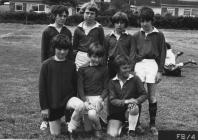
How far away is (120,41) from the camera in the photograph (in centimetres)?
606

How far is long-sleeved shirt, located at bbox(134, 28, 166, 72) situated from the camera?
6020mm

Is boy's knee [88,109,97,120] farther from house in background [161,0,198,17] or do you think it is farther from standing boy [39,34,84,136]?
house in background [161,0,198,17]

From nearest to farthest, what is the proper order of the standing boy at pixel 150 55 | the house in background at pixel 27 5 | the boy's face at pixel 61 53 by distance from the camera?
the boy's face at pixel 61 53 < the standing boy at pixel 150 55 < the house in background at pixel 27 5

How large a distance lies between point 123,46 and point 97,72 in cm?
54

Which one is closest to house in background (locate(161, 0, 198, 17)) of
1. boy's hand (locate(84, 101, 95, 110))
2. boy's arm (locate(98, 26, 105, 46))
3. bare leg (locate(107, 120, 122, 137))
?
boy's arm (locate(98, 26, 105, 46))

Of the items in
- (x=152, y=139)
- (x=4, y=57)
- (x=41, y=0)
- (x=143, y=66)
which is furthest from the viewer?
(x=41, y=0)

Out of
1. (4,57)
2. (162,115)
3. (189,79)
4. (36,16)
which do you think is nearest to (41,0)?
(36,16)

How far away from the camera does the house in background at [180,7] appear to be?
64338 millimetres

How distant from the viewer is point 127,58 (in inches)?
234

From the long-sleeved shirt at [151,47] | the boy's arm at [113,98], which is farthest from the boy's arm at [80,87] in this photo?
the long-sleeved shirt at [151,47]

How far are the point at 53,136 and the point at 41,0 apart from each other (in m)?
56.8

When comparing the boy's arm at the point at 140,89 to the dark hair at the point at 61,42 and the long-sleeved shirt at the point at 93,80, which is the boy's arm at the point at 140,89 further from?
the dark hair at the point at 61,42

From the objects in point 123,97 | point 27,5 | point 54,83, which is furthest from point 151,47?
point 27,5

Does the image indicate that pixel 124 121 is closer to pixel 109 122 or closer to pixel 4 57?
pixel 109 122
